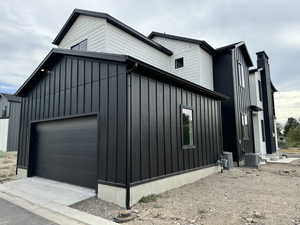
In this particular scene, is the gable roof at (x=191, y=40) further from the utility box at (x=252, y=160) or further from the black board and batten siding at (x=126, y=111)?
the utility box at (x=252, y=160)

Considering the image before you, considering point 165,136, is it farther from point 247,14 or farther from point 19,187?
point 247,14

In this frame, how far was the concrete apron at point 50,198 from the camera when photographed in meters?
3.71

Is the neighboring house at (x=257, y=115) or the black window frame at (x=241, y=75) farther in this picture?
the neighboring house at (x=257, y=115)

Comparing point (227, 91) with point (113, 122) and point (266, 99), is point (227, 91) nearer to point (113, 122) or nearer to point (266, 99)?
point (266, 99)

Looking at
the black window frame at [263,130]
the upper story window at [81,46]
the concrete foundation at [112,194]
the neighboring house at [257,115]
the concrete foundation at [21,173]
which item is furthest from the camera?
the black window frame at [263,130]

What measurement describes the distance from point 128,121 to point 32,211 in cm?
283

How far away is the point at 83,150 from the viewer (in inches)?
234

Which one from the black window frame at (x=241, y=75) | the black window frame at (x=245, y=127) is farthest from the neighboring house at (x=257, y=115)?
the black window frame at (x=241, y=75)

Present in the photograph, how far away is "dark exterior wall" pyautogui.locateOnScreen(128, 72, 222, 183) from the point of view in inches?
185

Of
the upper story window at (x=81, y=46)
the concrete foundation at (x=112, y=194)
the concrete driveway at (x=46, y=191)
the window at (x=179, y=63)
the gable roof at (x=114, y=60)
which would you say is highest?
the upper story window at (x=81, y=46)

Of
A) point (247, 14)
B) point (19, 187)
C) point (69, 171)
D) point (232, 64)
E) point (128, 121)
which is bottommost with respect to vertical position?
point (19, 187)

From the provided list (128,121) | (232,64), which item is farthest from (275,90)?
(128,121)

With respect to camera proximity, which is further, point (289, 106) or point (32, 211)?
point (289, 106)

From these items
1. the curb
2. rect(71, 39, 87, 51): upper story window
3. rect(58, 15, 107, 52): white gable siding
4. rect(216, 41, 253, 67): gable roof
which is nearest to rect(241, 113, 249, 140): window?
rect(216, 41, 253, 67): gable roof
